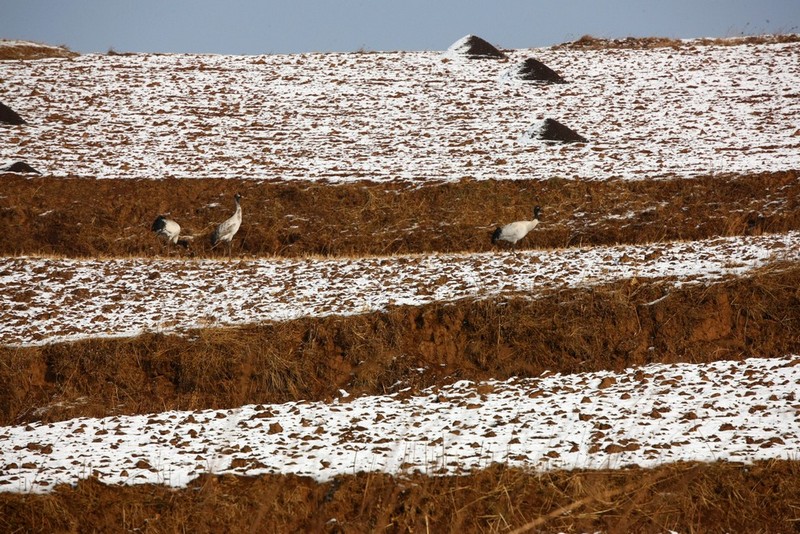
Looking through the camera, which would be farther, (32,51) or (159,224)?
(32,51)

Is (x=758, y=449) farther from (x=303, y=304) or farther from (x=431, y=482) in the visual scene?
(x=303, y=304)

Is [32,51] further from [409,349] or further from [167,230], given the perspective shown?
[409,349]

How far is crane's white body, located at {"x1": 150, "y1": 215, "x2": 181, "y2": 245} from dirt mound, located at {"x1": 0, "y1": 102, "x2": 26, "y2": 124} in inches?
552

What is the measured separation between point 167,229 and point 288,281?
17.8 ft

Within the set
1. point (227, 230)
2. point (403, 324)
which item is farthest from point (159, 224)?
point (403, 324)

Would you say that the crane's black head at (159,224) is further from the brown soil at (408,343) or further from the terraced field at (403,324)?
the terraced field at (403,324)

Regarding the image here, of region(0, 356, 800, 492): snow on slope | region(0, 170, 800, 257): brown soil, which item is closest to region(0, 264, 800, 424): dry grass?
region(0, 356, 800, 492): snow on slope

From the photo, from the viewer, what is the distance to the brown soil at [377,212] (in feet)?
69.7

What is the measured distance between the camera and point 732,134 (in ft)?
94.8

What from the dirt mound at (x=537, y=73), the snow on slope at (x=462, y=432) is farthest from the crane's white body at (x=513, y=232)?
the dirt mound at (x=537, y=73)

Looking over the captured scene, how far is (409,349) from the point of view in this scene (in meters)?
14.6

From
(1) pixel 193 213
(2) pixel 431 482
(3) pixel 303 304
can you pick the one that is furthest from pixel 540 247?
(2) pixel 431 482

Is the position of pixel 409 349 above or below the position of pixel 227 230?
below

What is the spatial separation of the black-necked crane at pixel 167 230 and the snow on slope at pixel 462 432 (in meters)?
9.07
